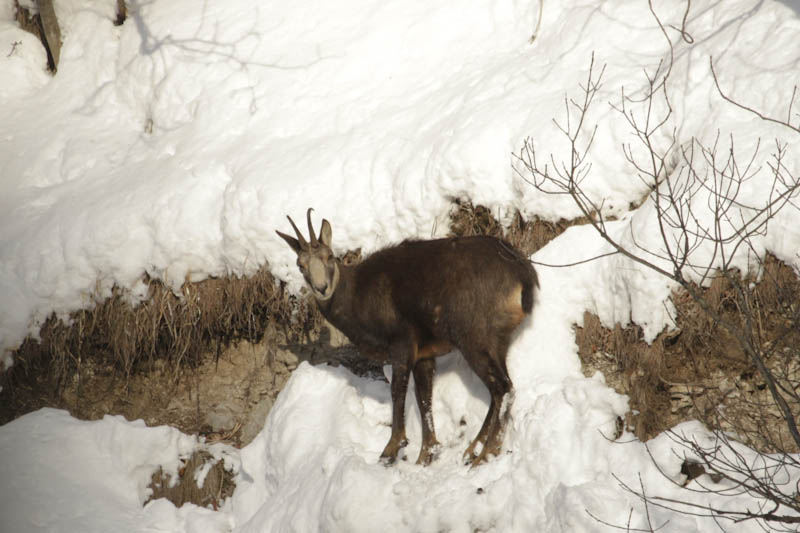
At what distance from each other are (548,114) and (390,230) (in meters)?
1.53

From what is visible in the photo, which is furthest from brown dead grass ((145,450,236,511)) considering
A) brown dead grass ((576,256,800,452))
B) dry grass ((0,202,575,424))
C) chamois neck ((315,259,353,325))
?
brown dead grass ((576,256,800,452))

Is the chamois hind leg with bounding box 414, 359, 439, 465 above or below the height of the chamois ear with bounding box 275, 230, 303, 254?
below

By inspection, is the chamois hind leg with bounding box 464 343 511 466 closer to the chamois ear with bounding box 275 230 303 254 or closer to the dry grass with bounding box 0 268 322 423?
the chamois ear with bounding box 275 230 303 254

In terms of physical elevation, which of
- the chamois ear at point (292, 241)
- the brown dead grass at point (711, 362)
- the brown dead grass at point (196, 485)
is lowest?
the brown dead grass at point (196, 485)

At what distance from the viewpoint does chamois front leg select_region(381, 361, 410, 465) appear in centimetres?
513

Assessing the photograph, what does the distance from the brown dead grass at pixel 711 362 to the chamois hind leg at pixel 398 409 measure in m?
1.31

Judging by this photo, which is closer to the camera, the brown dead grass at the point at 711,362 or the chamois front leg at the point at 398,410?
the brown dead grass at the point at 711,362

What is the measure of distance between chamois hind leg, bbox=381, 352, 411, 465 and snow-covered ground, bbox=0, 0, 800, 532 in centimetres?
17

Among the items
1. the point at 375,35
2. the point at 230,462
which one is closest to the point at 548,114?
the point at 375,35

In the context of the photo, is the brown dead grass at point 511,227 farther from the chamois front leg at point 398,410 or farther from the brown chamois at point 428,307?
the chamois front leg at point 398,410

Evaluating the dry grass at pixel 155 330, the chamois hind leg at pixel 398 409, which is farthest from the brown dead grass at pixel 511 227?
the dry grass at pixel 155 330

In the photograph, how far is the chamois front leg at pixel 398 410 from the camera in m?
5.13

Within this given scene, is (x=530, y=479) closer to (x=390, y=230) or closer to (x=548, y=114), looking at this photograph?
(x=390, y=230)

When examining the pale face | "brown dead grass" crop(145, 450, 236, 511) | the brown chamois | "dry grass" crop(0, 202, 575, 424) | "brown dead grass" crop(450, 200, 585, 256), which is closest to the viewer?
the brown chamois
